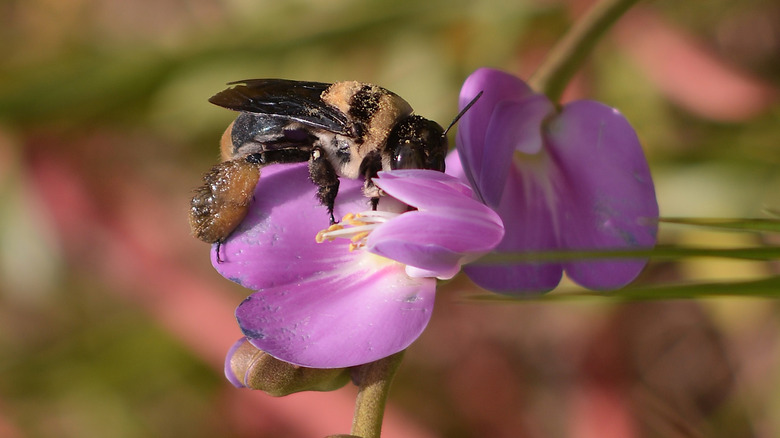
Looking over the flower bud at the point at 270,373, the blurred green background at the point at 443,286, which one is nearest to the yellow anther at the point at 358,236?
the flower bud at the point at 270,373

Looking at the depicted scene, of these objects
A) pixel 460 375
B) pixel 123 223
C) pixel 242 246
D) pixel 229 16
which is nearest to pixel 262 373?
pixel 242 246

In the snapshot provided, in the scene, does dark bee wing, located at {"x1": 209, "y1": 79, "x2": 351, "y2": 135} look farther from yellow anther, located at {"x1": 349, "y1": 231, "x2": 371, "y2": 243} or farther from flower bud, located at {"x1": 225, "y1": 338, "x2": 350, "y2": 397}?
flower bud, located at {"x1": 225, "y1": 338, "x2": 350, "y2": 397}

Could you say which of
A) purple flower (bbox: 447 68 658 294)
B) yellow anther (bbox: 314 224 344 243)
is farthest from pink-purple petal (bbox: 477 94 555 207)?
yellow anther (bbox: 314 224 344 243)

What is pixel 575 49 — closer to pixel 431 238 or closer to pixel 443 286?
pixel 431 238

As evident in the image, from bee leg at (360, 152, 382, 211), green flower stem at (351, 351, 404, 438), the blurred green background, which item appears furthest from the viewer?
the blurred green background

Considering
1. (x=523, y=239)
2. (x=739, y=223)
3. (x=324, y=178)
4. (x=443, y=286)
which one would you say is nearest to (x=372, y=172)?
(x=324, y=178)

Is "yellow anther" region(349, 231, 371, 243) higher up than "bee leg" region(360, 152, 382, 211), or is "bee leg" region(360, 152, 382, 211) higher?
"bee leg" region(360, 152, 382, 211)
